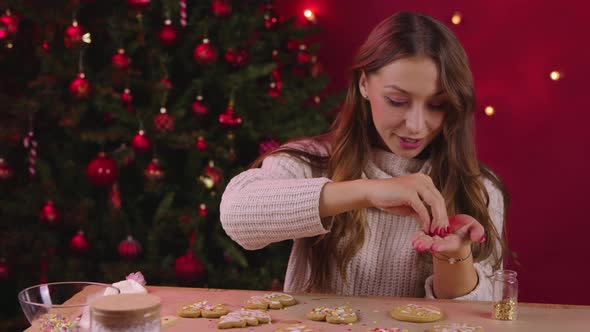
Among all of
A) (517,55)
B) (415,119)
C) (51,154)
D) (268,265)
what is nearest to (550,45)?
(517,55)

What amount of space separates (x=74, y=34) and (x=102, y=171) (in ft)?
1.49

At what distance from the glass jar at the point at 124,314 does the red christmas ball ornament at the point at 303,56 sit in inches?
75.8

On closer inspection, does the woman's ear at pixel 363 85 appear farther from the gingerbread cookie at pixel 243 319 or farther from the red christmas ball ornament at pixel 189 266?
the red christmas ball ornament at pixel 189 266

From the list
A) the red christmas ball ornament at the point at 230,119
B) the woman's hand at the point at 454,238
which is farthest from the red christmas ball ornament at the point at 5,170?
the woman's hand at the point at 454,238

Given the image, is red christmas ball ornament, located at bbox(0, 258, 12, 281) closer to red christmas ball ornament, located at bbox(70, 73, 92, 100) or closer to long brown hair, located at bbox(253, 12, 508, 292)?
red christmas ball ornament, located at bbox(70, 73, 92, 100)

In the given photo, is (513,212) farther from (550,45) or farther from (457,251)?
(457,251)

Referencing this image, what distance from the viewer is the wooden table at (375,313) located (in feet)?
4.49

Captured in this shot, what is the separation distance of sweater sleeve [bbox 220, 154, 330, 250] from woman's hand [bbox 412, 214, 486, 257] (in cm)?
22

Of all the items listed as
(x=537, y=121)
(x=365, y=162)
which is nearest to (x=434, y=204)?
(x=365, y=162)

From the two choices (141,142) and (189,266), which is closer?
(141,142)

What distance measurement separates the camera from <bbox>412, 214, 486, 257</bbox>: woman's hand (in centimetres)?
150

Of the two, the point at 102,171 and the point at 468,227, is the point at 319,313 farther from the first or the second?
the point at 102,171

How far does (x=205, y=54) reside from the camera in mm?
2465

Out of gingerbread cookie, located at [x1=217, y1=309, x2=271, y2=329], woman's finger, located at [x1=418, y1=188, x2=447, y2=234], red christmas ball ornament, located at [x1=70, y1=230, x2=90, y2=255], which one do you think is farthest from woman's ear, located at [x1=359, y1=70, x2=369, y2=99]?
red christmas ball ornament, located at [x1=70, y1=230, x2=90, y2=255]
